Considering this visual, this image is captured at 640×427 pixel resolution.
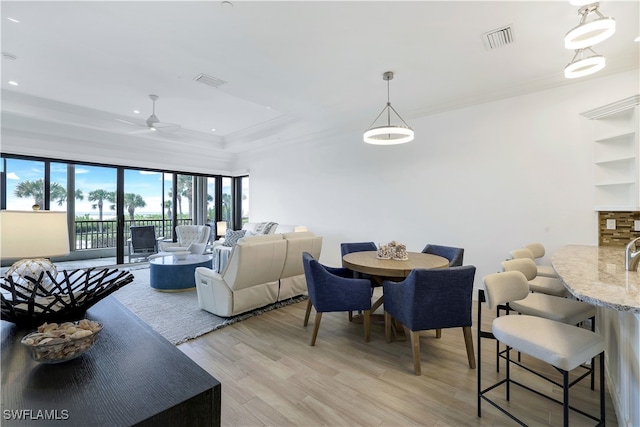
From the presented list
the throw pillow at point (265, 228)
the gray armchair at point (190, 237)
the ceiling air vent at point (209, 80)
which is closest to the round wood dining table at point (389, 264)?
the ceiling air vent at point (209, 80)

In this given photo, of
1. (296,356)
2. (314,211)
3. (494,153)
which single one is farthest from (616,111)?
(314,211)

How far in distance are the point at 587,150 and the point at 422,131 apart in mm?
2117

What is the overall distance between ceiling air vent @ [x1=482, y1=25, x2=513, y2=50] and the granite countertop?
2146 millimetres

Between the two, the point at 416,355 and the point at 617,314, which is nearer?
the point at 617,314

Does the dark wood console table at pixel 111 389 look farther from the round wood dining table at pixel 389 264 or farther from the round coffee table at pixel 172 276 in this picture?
the round coffee table at pixel 172 276

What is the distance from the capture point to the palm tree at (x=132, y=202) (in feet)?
21.9

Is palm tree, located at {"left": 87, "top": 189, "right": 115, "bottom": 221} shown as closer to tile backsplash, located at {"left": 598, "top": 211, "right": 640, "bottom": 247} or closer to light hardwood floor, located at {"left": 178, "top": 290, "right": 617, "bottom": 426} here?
light hardwood floor, located at {"left": 178, "top": 290, "right": 617, "bottom": 426}

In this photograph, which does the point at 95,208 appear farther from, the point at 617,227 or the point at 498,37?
the point at 617,227

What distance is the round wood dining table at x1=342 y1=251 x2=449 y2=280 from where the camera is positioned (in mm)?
2616

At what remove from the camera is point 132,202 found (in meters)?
6.80

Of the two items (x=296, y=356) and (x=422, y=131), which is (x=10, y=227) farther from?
(x=422, y=131)

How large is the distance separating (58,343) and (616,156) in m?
4.84

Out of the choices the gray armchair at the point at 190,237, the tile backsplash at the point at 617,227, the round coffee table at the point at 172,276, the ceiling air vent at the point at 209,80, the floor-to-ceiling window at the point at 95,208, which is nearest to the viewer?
the tile backsplash at the point at 617,227

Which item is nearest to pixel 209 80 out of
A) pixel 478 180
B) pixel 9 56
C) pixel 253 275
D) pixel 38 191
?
pixel 9 56
